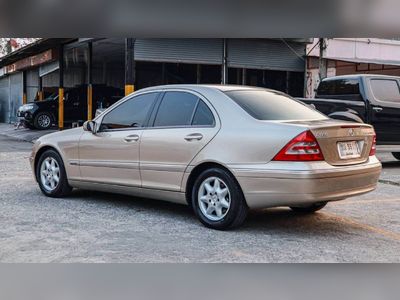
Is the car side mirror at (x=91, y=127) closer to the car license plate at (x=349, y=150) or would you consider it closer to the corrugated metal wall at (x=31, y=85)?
the car license plate at (x=349, y=150)

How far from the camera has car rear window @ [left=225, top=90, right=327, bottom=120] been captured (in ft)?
16.8

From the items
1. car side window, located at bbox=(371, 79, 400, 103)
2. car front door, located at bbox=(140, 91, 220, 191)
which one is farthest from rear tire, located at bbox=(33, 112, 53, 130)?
car front door, located at bbox=(140, 91, 220, 191)

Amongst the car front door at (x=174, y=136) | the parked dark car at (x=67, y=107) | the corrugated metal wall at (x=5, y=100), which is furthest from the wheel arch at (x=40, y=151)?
the corrugated metal wall at (x=5, y=100)

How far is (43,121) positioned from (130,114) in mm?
17004

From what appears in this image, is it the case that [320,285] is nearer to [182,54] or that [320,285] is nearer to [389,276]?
[389,276]

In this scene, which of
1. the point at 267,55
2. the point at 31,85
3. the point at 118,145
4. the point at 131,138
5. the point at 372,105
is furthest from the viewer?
the point at 31,85

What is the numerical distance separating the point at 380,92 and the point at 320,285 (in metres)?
8.33

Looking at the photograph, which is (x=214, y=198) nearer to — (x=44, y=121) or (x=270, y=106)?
(x=270, y=106)

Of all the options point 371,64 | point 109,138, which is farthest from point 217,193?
point 371,64

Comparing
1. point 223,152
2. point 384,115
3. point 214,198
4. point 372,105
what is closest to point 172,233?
point 214,198

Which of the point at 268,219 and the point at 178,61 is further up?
the point at 178,61

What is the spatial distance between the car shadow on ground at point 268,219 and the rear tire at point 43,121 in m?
16.0

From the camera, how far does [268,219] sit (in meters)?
5.65

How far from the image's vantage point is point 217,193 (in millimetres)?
5012
